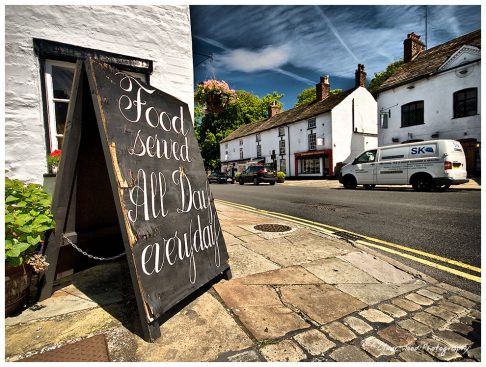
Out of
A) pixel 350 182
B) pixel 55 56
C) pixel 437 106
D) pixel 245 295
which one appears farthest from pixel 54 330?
pixel 437 106

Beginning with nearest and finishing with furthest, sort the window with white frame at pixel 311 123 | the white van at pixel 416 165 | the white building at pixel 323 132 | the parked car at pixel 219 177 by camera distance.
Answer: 1. the white van at pixel 416 165
2. the white building at pixel 323 132
3. the window with white frame at pixel 311 123
4. the parked car at pixel 219 177

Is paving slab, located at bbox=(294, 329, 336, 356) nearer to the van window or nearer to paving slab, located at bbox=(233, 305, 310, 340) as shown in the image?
paving slab, located at bbox=(233, 305, 310, 340)

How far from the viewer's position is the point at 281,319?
1993mm

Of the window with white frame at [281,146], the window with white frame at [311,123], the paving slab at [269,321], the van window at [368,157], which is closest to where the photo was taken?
the paving slab at [269,321]

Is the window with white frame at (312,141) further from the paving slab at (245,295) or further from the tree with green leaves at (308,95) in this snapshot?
the paving slab at (245,295)

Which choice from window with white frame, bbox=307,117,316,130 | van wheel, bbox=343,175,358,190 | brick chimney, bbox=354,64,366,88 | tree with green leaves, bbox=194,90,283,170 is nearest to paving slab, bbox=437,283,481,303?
van wheel, bbox=343,175,358,190

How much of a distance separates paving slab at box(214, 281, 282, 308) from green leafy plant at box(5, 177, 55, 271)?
1.55 metres

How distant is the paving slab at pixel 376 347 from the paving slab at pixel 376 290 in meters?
0.55

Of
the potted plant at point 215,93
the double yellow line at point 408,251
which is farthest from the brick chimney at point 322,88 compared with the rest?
the double yellow line at point 408,251

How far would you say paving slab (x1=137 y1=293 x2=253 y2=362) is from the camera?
1.63 m

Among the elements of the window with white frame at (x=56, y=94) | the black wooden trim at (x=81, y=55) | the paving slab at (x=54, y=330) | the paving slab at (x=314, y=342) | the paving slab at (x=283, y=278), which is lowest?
the paving slab at (x=314, y=342)

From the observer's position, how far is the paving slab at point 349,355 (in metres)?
1.60

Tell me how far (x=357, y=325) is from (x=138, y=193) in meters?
1.89

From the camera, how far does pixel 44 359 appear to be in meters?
1.63
